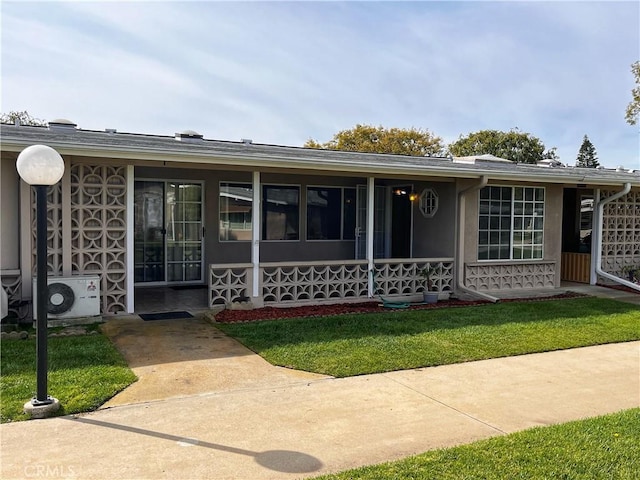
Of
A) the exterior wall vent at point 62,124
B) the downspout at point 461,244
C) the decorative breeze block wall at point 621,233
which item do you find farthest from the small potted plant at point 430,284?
the exterior wall vent at point 62,124

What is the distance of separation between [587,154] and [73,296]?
199 ft

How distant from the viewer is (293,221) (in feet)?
39.5

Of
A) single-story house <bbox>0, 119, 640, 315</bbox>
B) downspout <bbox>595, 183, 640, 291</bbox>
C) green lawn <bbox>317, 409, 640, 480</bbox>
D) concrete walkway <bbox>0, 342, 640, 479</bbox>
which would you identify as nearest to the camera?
green lawn <bbox>317, 409, 640, 480</bbox>

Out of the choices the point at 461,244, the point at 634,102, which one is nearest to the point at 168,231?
the point at 461,244

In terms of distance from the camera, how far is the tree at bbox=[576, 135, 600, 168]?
56.6m

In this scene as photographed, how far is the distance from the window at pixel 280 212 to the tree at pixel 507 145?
30.0 metres

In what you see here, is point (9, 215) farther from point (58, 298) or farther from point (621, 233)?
point (621, 233)

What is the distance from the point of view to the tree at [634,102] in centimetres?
1952

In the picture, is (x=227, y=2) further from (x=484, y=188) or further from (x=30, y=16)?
(x=484, y=188)

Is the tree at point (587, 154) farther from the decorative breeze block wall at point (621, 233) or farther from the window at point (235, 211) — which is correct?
the window at point (235, 211)

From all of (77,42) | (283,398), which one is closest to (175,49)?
(77,42)

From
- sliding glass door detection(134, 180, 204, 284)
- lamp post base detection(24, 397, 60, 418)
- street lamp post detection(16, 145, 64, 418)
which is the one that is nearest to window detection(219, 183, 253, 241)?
sliding glass door detection(134, 180, 204, 284)

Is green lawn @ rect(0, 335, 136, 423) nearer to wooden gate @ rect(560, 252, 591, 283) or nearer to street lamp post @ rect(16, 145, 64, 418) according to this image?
street lamp post @ rect(16, 145, 64, 418)

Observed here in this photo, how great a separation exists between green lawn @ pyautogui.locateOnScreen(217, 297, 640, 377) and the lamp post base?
2330 mm
